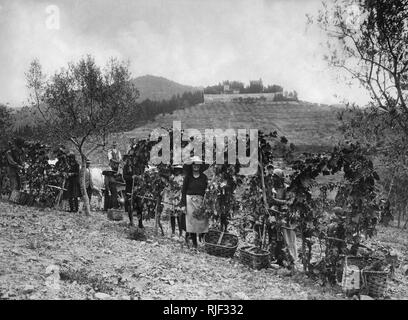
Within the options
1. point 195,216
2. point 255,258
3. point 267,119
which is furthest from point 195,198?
point 267,119

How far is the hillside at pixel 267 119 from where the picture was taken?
6177 cm

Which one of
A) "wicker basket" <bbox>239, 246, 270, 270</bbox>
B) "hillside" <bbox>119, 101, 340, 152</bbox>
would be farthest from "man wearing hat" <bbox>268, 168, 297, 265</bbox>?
"hillside" <bbox>119, 101, 340, 152</bbox>

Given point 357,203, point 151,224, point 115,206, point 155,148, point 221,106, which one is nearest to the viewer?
point 357,203

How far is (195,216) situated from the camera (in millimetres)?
8352

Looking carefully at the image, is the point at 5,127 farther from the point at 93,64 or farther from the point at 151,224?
the point at 151,224

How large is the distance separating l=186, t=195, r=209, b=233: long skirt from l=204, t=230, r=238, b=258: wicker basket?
0.79ft

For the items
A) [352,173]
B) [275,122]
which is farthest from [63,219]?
[275,122]

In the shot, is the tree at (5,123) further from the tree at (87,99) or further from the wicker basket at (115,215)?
the wicker basket at (115,215)

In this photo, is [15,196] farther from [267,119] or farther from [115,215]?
[267,119]

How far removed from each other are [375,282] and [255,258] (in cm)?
202

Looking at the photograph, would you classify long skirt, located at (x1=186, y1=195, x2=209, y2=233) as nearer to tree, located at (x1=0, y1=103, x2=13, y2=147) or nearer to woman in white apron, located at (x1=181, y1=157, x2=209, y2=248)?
woman in white apron, located at (x1=181, y1=157, x2=209, y2=248)

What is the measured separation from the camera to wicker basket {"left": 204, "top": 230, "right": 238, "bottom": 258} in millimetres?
7930

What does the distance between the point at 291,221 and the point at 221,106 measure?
272ft

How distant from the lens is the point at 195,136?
8.94m
